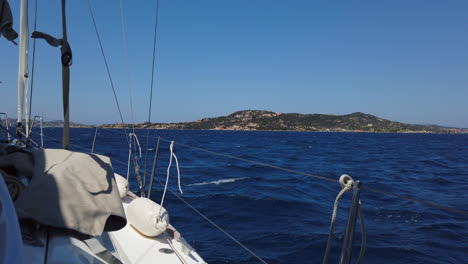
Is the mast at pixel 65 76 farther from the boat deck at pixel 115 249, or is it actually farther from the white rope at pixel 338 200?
the white rope at pixel 338 200

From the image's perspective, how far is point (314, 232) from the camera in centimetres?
485

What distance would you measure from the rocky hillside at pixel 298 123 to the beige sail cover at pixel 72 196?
104 m

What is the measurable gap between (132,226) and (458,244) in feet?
15.0

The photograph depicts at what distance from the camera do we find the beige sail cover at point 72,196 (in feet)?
4.48

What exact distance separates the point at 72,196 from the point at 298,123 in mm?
111094

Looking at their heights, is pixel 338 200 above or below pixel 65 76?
below

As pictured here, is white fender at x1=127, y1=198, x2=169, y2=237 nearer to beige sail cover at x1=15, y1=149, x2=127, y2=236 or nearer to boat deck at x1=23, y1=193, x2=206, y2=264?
boat deck at x1=23, y1=193, x2=206, y2=264

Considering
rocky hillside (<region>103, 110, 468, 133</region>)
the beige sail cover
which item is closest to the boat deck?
the beige sail cover

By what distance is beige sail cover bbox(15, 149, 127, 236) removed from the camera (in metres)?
1.37

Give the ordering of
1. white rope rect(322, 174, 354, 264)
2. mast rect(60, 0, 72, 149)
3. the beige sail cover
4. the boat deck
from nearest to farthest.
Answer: the boat deck, the beige sail cover, white rope rect(322, 174, 354, 264), mast rect(60, 0, 72, 149)

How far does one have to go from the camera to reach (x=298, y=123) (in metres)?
110

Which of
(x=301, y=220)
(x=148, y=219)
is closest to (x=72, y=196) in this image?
Result: (x=148, y=219)

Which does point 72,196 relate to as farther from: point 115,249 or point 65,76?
point 65,76

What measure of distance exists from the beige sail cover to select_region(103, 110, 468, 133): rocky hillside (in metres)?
104
